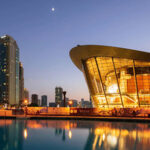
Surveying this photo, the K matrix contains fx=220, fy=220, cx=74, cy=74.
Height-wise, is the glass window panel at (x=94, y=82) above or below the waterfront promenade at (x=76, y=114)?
above

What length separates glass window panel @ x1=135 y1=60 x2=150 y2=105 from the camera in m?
47.6

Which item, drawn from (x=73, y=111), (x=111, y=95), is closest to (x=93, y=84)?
(x=111, y=95)

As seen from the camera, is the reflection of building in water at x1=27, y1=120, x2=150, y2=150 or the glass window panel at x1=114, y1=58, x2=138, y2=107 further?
the glass window panel at x1=114, y1=58, x2=138, y2=107

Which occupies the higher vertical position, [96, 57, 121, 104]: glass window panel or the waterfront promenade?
[96, 57, 121, 104]: glass window panel

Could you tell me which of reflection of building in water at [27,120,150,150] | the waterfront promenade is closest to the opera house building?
the waterfront promenade

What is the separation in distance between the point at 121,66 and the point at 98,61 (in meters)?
5.22

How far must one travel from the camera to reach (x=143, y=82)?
1890 inches

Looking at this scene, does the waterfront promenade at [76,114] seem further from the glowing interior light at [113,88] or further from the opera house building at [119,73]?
the glowing interior light at [113,88]

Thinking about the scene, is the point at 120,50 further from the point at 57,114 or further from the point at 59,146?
the point at 59,146

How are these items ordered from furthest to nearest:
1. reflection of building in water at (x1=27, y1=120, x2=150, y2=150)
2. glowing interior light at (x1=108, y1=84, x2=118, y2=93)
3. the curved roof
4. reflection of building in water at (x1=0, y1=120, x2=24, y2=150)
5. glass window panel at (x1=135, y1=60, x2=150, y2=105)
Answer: glowing interior light at (x1=108, y1=84, x2=118, y2=93) < glass window panel at (x1=135, y1=60, x2=150, y2=105) < the curved roof < reflection of building in water at (x1=0, y1=120, x2=24, y2=150) < reflection of building in water at (x1=27, y1=120, x2=150, y2=150)

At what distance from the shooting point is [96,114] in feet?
118

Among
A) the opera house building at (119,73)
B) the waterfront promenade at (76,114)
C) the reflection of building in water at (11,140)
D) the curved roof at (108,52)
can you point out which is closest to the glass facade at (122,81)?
the opera house building at (119,73)

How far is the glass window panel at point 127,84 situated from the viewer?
157 feet

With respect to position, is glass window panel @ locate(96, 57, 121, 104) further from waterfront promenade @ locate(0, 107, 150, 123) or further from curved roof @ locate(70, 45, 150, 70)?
waterfront promenade @ locate(0, 107, 150, 123)
